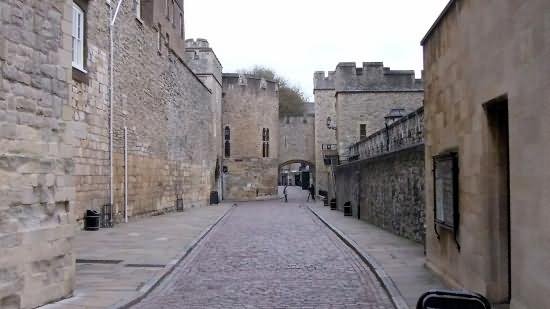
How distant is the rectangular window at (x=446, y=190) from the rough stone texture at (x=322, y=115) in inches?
1482

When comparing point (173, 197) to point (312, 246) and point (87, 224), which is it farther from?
point (312, 246)

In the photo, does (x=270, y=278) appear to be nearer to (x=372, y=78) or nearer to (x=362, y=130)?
A: (x=362, y=130)

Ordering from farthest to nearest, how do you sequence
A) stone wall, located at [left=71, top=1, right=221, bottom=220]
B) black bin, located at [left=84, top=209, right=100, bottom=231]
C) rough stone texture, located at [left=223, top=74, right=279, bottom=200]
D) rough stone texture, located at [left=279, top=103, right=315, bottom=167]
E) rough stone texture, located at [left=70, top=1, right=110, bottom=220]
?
rough stone texture, located at [left=279, top=103, right=315, bottom=167] → rough stone texture, located at [left=223, top=74, right=279, bottom=200] → stone wall, located at [left=71, top=1, right=221, bottom=220] → black bin, located at [left=84, top=209, right=100, bottom=231] → rough stone texture, located at [left=70, top=1, right=110, bottom=220]

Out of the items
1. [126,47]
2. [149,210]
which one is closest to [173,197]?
[149,210]

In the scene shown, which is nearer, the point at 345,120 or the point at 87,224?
the point at 87,224

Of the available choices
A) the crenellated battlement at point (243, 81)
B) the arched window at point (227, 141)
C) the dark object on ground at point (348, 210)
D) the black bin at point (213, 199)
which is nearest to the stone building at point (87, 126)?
the black bin at point (213, 199)

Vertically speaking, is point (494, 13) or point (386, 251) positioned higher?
point (494, 13)

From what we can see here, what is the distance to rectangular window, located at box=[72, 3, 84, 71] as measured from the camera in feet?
51.9

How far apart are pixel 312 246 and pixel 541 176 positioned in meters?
9.21

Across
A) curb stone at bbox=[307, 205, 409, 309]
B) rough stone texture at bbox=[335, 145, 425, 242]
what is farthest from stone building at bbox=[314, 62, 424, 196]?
curb stone at bbox=[307, 205, 409, 309]

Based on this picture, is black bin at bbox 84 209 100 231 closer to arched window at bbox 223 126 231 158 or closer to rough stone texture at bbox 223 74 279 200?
rough stone texture at bbox 223 74 279 200

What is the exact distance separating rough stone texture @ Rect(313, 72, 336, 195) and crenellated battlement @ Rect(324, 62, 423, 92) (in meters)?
11.6

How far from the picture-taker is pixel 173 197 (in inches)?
1073

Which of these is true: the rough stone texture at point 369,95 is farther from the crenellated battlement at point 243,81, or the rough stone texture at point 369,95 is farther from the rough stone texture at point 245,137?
the crenellated battlement at point 243,81
